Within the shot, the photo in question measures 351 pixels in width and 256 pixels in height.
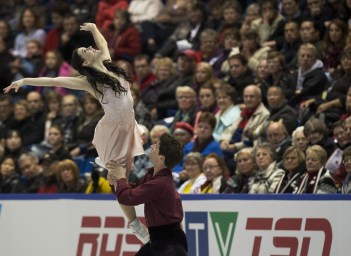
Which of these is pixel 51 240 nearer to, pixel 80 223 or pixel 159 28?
pixel 80 223

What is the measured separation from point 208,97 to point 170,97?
1091mm

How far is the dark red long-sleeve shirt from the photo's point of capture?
8.24m

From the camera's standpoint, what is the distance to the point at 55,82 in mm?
8594

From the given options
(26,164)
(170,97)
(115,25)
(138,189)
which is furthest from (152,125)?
(138,189)

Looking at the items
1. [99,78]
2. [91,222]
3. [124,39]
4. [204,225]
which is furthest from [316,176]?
[124,39]

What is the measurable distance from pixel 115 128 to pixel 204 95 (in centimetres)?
443

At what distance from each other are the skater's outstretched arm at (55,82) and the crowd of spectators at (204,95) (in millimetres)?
2090

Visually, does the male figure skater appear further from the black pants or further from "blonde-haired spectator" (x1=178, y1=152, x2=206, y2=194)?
"blonde-haired spectator" (x1=178, y1=152, x2=206, y2=194)

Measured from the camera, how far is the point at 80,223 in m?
10.6

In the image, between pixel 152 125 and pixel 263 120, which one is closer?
pixel 263 120

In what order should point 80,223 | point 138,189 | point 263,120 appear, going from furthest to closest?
1. point 263,120
2. point 80,223
3. point 138,189

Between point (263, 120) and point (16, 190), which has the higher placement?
point (263, 120)

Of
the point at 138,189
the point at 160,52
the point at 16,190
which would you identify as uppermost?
the point at 138,189

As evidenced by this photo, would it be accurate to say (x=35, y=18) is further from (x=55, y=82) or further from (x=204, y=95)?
(x=55, y=82)
